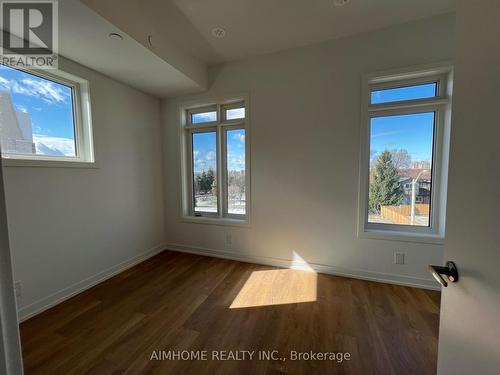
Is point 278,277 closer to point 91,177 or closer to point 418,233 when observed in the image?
point 418,233

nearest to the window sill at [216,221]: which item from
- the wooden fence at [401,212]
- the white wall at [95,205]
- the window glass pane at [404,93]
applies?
the white wall at [95,205]

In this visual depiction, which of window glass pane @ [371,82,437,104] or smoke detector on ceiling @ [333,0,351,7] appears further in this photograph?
window glass pane @ [371,82,437,104]

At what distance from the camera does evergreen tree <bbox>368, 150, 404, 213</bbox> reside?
2.38m

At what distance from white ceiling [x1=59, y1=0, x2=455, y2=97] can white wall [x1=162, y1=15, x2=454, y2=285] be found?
0.19 meters

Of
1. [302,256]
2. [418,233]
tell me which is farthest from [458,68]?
[302,256]

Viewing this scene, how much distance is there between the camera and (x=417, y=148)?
2.29 meters

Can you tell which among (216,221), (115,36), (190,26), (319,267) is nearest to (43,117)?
(115,36)

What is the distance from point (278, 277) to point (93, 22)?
2.99 meters

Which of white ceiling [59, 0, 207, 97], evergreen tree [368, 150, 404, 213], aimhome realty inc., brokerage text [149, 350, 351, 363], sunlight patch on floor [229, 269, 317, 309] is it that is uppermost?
white ceiling [59, 0, 207, 97]

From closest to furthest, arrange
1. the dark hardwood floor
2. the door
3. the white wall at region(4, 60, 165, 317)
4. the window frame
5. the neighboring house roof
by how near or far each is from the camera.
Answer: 1. the door
2. the dark hardwood floor
3. the white wall at region(4, 60, 165, 317)
4. the neighboring house roof
5. the window frame

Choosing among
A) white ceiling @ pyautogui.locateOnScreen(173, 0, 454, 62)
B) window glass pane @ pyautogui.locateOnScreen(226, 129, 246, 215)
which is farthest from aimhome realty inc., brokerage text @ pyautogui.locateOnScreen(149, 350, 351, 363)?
white ceiling @ pyautogui.locateOnScreen(173, 0, 454, 62)

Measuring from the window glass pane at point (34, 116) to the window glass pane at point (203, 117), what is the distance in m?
1.50

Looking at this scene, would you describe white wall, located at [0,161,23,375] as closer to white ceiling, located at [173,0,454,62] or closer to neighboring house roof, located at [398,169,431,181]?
white ceiling, located at [173,0,454,62]

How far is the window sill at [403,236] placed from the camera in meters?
2.18
